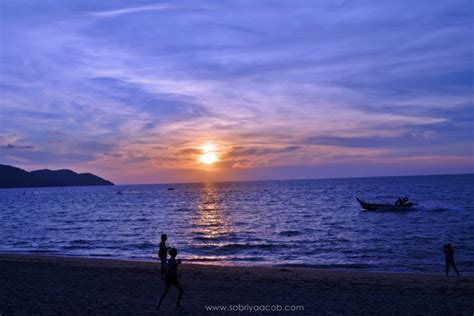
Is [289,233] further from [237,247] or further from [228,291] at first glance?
[228,291]

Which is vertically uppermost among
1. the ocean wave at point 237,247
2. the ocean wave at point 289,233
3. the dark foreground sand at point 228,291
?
the dark foreground sand at point 228,291

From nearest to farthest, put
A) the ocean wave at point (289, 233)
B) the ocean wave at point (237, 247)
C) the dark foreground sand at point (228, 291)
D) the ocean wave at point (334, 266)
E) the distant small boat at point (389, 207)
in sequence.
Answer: the dark foreground sand at point (228, 291)
the ocean wave at point (334, 266)
the ocean wave at point (237, 247)
the ocean wave at point (289, 233)
the distant small boat at point (389, 207)

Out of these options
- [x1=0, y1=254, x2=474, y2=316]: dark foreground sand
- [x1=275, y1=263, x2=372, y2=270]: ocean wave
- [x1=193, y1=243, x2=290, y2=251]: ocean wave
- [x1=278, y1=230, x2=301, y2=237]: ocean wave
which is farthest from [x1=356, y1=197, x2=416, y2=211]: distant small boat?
[x1=0, y1=254, x2=474, y2=316]: dark foreground sand

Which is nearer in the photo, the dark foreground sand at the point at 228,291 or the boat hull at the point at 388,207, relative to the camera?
the dark foreground sand at the point at 228,291

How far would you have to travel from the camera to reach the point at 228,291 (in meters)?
14.4

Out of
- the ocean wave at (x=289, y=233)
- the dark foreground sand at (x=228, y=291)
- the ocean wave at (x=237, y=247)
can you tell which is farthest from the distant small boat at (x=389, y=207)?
the dark foreground sand at (x=228, y=291)

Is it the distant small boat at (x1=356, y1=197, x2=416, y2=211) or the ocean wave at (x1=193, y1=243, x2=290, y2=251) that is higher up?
the distant small boat at (x1=356, y1=197, x2=416, y2=211)

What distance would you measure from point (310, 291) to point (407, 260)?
11.7m

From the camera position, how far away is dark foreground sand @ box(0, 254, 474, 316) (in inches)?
463

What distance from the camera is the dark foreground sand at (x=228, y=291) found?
11.8 m

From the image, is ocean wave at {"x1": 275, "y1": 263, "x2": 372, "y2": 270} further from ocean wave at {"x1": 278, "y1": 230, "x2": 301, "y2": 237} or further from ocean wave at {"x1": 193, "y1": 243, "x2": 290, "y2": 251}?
ocean wave at {"x1": 278, "y1": 230, "x2": 301, "y2": 237}

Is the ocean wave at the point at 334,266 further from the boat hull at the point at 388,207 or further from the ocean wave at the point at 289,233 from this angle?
the boat hull at the point at 388,207

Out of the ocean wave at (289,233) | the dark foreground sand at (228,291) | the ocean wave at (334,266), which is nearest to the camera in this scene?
the dark foreground sand at (228,291)

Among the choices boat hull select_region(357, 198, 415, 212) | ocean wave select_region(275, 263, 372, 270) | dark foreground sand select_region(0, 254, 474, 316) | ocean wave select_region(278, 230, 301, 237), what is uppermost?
dark foreground sand select_region(0, 254, 474, 316)
